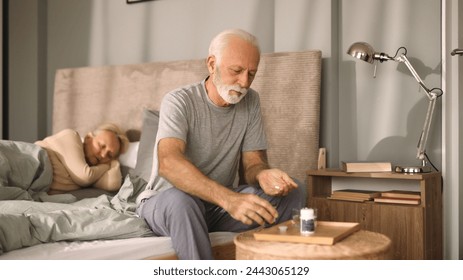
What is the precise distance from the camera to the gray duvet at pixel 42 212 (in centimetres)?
138

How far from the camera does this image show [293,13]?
2484 millimetres

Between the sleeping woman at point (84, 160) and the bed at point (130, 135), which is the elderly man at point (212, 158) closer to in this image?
the bed at point (130, 135)

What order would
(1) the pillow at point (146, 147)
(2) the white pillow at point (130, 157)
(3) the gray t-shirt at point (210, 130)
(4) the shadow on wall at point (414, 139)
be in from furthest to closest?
1. (2) the white pillow at point (130, 157)
2. (1) the pillow at point (146, 147)
3. (4) the shadow on wall at point (414, 139)
4. (3) the gray t-shirt at point (210, 130)

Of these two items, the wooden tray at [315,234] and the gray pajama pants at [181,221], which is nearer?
the wooden tray at [315,234]

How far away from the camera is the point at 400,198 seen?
2014 mm

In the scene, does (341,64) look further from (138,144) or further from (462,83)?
(138,144)

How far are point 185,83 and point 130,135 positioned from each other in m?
0.43

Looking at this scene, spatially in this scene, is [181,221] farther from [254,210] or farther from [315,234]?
[315,234]

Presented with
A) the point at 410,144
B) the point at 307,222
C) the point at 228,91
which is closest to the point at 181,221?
the point at 307,222

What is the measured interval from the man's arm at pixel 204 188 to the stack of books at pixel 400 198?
0.84 m

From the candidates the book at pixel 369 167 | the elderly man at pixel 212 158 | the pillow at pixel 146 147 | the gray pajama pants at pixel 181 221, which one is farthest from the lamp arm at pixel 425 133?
the pillow at pixel 146 147
